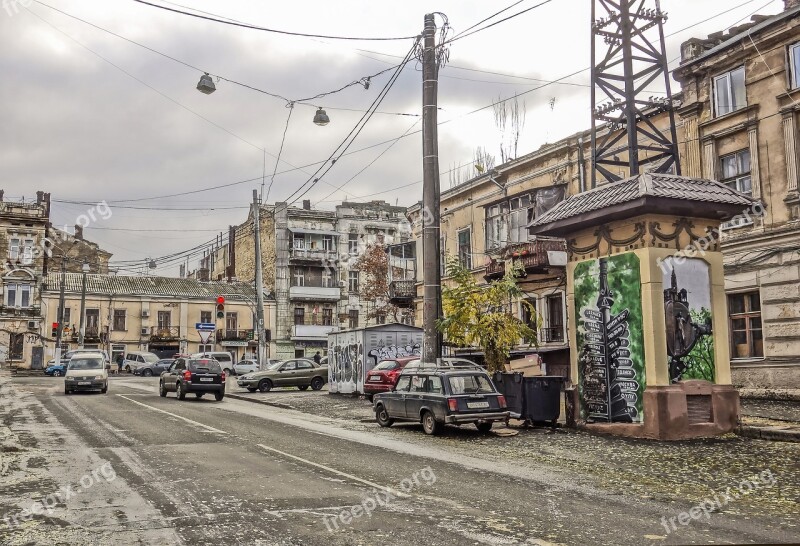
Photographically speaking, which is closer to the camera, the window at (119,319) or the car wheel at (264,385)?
the car wheel at (264,385)

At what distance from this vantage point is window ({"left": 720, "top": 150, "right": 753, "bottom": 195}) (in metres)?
21.9

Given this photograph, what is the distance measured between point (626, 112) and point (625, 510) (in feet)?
37.9

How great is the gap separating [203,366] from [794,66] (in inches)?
874

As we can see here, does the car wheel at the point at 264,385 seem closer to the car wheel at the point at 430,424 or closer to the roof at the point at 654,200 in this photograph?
the car wheel at the point at 430,424

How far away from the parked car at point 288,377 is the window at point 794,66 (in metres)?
22.9

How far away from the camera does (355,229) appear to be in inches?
2793

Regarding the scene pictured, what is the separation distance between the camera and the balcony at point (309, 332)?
2734 inches

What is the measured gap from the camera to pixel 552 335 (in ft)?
96.0

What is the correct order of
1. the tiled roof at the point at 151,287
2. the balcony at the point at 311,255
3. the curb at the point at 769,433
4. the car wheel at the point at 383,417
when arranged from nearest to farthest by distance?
the curb at the point at 769,433 < the car wheel at the point at 383,417 < the tiled roof at the point at 151,287 < the balcony at the point at 311,255

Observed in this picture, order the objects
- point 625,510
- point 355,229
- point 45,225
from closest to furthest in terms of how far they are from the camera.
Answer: point 625,510
point 45,225
point 355,229

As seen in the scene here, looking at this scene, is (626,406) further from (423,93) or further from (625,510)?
(423,93)

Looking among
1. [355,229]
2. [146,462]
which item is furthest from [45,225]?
[146,462]

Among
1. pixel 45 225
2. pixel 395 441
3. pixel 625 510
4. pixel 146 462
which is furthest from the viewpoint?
pixel 45 225

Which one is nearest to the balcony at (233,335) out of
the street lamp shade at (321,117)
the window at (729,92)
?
the street lamp shade at (321,117)
